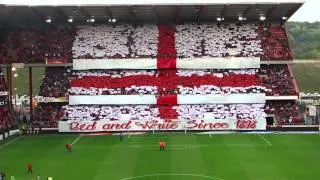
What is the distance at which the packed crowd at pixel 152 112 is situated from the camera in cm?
5978

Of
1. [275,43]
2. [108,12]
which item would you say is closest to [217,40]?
[275,43]

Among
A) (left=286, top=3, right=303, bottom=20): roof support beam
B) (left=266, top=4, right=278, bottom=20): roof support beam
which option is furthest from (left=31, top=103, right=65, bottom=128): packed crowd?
(left=286, top=3, right=303, bottom=20): roof support beam

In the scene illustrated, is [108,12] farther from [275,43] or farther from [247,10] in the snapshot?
[275,43]

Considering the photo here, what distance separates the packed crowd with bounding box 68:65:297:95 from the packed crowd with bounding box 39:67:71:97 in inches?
34.8

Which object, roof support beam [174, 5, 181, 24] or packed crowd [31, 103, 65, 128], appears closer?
packed crowd [31, 103, 65, 128]

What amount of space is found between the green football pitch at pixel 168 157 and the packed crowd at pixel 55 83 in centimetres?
722

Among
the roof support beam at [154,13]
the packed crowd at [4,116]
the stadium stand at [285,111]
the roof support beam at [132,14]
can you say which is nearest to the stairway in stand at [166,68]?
the roof support beam at [154,13]

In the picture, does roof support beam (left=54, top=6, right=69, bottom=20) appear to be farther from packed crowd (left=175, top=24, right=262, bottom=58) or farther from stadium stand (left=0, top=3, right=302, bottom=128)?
packed crowd (left=175, top=24, right=262, bottom=58)

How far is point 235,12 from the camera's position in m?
64.9

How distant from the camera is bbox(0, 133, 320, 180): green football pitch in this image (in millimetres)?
35906

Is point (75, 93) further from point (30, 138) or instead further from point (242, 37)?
point (242, 37)

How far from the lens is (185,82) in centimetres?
6322

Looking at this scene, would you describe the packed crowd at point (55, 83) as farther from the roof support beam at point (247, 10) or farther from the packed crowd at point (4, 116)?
the roof support beam at point (247, 10)

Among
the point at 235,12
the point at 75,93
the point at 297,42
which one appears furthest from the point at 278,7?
the point at 297,42
